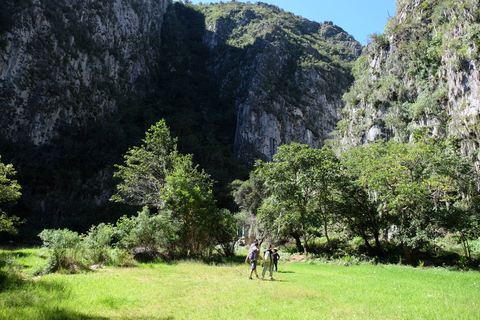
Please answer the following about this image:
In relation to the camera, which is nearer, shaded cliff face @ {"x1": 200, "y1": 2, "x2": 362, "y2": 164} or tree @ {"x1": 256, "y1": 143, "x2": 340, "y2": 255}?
tree @ {"x1": 256, "y1": 143, "x2": 340, "y2": 255}

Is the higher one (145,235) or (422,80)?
(422,80)

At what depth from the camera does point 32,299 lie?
5508 millimetres

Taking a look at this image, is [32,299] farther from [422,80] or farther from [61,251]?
[422,80]

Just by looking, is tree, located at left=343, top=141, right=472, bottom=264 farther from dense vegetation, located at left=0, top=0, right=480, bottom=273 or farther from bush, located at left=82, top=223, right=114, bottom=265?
bush, located at left=82, top=223, right=114, bottom=265

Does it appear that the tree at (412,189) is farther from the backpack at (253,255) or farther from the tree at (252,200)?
the tree at (252,200)

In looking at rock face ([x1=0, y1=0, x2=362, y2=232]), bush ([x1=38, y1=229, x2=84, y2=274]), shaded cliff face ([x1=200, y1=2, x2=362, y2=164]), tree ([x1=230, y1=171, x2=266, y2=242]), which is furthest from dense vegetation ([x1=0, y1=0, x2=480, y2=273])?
shaded cliff face ([x1=200, y1=2, x2=362, y2=164])

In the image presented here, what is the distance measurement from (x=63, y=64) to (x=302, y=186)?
47.6 m

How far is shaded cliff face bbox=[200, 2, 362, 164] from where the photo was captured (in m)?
66.6

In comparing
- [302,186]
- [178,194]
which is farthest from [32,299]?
[302,186]

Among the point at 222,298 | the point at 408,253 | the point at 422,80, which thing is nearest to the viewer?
the point at 222,298

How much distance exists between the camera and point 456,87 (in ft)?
74.8

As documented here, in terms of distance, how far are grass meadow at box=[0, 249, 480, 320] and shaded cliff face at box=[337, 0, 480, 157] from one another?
1764 centimetres

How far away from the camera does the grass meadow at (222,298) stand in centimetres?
555

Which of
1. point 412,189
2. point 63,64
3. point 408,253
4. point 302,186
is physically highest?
point 63,64
